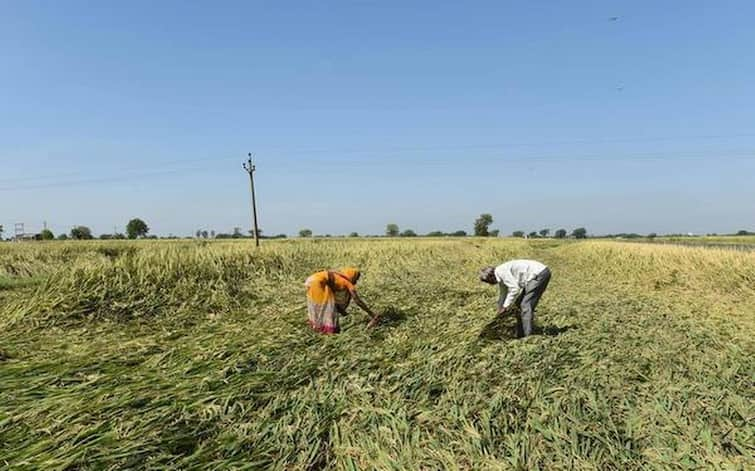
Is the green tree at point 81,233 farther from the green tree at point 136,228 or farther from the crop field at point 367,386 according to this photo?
the crop field at point 367,386

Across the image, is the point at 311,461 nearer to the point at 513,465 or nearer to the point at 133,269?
the point at 513,465

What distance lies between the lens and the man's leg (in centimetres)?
578

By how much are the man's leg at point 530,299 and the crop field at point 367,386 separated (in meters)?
0.25

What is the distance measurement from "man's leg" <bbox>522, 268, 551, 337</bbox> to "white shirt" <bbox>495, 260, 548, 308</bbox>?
2.7 inches

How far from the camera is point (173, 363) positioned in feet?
15.2

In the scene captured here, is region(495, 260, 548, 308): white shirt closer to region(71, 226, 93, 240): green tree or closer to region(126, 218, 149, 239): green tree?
region(71, 226, 93, 240): green tree

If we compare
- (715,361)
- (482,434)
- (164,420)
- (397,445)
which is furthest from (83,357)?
(715,361)

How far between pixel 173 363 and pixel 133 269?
5.73 meters

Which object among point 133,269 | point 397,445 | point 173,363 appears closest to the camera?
point 397,445

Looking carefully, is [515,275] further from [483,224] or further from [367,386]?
[483,224]

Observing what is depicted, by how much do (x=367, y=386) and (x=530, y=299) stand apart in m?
2.93

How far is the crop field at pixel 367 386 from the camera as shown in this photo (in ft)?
9.66

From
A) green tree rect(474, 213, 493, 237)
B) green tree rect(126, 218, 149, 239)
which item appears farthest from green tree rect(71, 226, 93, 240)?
green tree rect(474, 213, 493, 237)

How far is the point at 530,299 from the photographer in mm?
5883
